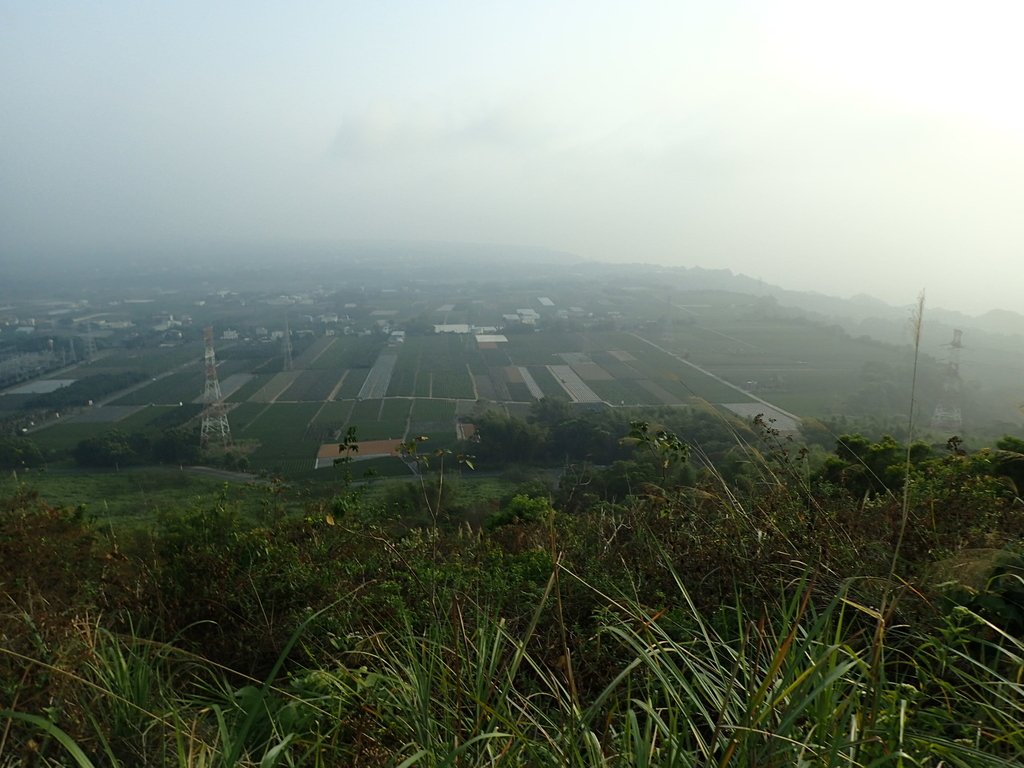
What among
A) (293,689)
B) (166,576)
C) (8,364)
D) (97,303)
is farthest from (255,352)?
(293,689)

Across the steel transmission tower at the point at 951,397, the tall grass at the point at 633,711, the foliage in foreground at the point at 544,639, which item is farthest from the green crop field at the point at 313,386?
the tall grass at the point at 633,711

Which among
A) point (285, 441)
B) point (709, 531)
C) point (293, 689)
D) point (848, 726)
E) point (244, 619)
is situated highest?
point (848, 726)

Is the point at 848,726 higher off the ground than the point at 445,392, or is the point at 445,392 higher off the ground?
the point at 848,726

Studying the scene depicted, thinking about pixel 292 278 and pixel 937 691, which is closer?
pixel 937 691

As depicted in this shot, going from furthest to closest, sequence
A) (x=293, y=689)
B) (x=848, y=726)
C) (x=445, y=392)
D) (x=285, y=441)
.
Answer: (x=445, y=392), (x=285, y=441), (x=293, y=689), (x=848, y=726)

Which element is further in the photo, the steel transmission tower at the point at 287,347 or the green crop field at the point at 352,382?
the steel transmission tower at the point at 287,347

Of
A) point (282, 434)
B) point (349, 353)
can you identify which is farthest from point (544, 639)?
point (349, 353)

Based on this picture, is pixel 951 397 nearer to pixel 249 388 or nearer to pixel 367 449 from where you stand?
pixel 367 449

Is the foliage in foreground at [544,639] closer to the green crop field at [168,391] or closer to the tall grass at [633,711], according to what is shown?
the tall grass at [633,711]

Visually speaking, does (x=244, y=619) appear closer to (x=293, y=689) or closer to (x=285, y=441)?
(x=293, y=689)
